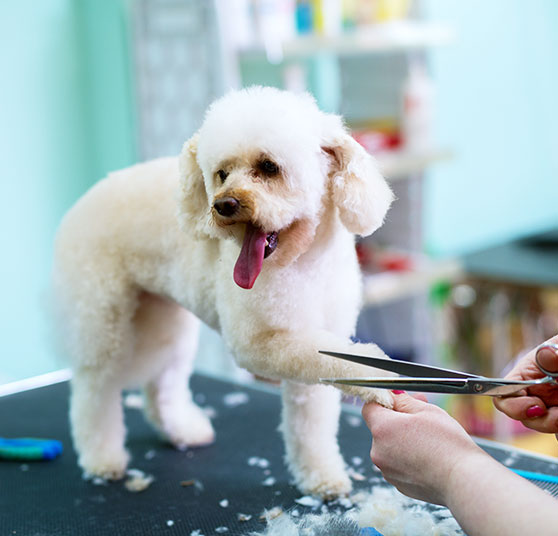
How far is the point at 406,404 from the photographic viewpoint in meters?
0.85

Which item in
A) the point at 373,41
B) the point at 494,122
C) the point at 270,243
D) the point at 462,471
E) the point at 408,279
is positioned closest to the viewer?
the point at 462,471

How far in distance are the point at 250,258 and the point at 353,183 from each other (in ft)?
0.48

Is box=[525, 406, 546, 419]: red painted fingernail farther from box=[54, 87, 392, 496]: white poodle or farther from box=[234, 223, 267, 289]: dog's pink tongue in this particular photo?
box=[234, 223, 267, 289]: dog's pink tongue

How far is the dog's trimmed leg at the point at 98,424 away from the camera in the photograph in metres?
1.14

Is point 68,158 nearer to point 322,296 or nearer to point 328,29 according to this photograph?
point 328,29

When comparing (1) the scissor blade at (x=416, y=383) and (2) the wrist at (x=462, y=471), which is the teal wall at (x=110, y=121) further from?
(2) the wrist at (x=462, y=471)

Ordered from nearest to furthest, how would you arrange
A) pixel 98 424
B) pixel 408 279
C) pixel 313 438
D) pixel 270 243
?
pixel 270 243 → pixel 313 438 → pixel 98 424 → pixel 408 279

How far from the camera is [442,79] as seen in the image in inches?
98.6

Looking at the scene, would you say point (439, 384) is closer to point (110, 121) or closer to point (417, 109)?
point (417, 109)

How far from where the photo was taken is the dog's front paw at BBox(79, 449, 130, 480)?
114cm

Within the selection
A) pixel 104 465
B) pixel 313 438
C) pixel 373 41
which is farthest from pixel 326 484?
pixel 373 41

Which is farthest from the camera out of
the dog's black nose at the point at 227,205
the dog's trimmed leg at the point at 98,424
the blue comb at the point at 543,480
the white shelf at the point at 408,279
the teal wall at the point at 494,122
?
the teal wall at the point at 494,122

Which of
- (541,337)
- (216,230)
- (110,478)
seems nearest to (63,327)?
(110,478)

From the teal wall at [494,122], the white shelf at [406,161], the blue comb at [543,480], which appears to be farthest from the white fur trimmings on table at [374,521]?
the teal wall at [494,122]
